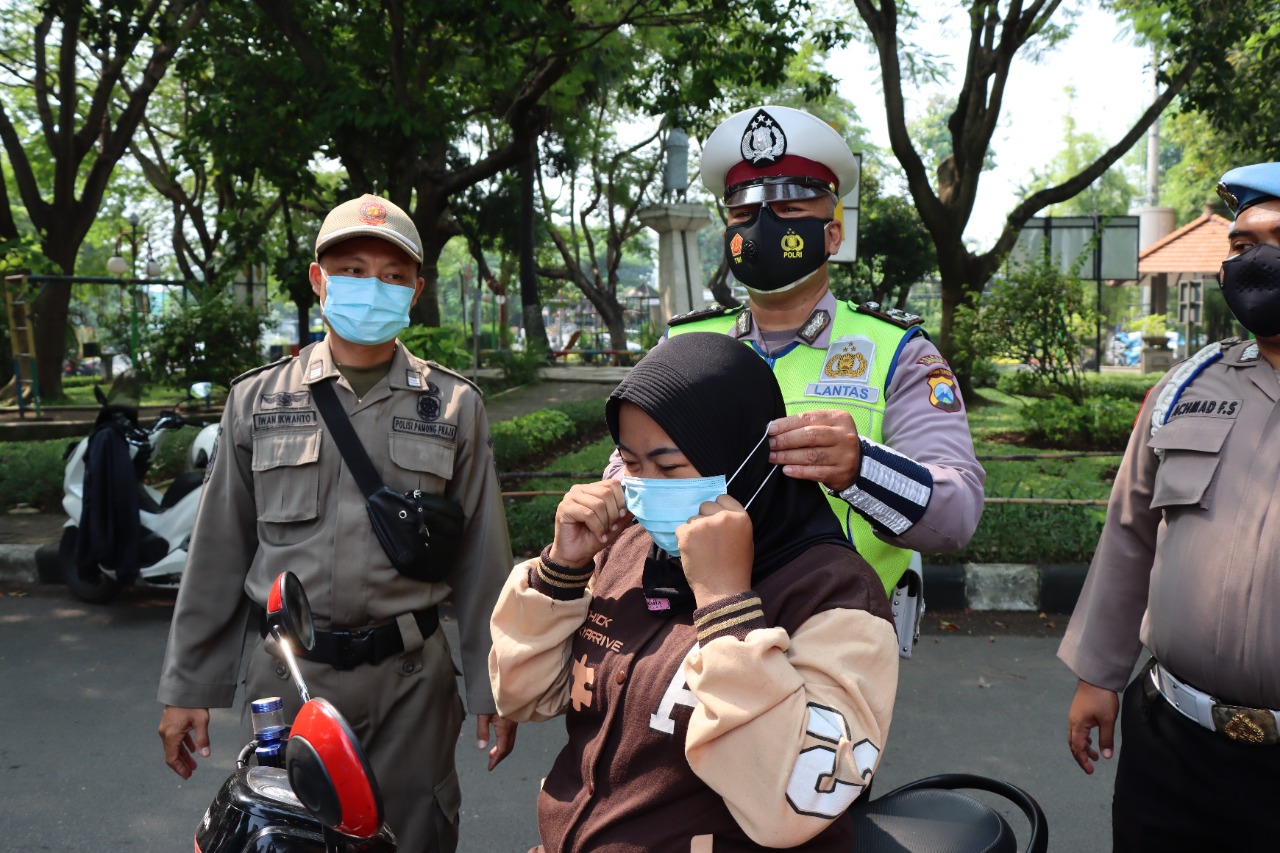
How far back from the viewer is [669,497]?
1.54 metres

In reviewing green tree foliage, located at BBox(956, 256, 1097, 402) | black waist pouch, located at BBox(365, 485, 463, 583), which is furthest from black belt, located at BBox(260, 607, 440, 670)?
green tree foliage, located at BBox(956, 256, 1097, 402)

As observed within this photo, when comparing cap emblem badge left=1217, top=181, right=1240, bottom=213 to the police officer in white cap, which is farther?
cap emblem badge left=1217, top=181, right=1240, bottom=213

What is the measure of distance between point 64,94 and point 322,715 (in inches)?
619

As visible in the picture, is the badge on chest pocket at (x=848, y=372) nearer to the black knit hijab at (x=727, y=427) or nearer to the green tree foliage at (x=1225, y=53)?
the black knit hijab at (x=727, y=427)

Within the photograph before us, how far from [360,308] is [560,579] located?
1.20m

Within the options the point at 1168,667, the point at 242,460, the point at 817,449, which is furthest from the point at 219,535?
the point at 1168,667

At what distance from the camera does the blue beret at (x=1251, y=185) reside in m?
2.06

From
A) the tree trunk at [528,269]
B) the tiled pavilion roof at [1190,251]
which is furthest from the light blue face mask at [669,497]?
the tiled pavilion roof at [1190,251]

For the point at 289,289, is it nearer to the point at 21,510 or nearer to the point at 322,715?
the point at 21,510

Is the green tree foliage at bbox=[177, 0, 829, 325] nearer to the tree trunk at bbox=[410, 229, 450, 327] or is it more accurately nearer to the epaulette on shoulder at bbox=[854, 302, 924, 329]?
the tree trunk at bbox=[410, 229, 450, 327]

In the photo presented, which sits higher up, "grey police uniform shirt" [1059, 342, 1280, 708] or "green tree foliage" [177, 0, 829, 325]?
"green tree foliage" [177, 0, 829, 325]

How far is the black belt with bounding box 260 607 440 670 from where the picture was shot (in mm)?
2436

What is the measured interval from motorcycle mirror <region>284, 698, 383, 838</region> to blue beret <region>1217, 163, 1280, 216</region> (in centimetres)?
191

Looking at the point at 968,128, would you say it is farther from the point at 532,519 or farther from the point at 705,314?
the point at 705,314
